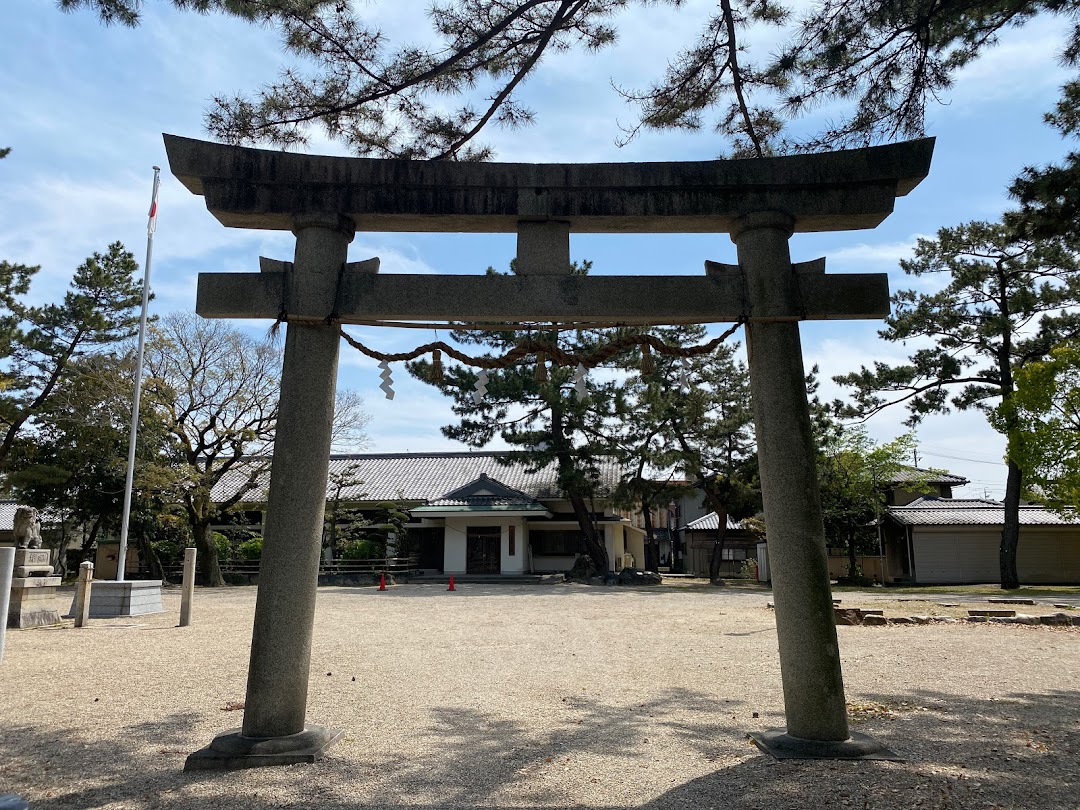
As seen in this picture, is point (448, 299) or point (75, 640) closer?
point (448, 299)

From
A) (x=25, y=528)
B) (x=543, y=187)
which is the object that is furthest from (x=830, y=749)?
(x=25, y=528)

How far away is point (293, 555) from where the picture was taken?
4.50 m

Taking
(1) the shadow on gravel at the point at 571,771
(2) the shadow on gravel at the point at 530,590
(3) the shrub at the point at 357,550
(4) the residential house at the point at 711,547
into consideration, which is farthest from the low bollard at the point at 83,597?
(4) the residential house at the point at 711,547

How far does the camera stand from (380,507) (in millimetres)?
30688

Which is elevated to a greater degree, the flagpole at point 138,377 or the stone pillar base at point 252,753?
the flagpole at point 138,377

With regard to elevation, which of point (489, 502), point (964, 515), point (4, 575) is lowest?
point (4, 575)

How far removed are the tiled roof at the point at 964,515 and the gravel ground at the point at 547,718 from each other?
671 inches

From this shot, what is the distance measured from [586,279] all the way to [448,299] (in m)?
0.94

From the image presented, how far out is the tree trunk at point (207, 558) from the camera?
24734mm

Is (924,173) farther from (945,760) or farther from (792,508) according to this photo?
(945,760)

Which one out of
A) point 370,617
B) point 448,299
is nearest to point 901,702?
point 448,299

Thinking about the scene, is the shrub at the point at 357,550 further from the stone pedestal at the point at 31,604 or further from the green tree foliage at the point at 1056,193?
the green tree foliage at the point at 1056,193

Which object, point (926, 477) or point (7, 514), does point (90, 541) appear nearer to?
point (7, 514)

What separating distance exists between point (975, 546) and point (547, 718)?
1130 inches
